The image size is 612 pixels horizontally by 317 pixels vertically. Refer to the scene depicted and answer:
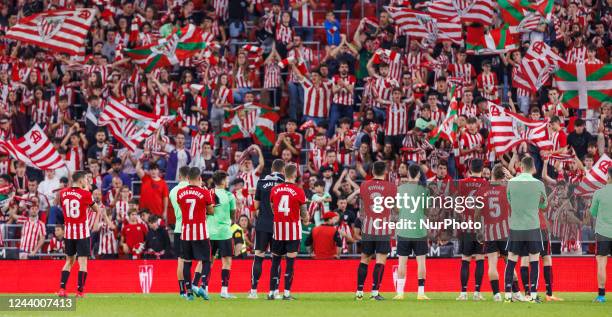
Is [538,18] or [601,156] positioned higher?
[538,18]

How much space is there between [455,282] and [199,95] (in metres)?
9.52

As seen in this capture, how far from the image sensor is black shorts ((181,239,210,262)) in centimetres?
2248

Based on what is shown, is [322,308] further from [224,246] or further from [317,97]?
[317,97]

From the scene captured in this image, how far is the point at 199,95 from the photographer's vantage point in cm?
3316

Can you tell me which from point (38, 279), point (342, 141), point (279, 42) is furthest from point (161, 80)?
point (38, 279)

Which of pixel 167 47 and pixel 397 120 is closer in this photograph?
pixel 397 120

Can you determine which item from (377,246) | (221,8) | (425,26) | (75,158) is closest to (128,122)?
(75,158)

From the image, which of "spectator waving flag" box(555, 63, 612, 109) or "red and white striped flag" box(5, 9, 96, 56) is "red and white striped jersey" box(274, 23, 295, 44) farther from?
"spectator waving flag" box(555, 63, 612, 109)

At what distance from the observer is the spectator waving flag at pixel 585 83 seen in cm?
3125

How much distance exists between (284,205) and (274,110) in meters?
10.7

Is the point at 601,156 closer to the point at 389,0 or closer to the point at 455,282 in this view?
the point at 455,282

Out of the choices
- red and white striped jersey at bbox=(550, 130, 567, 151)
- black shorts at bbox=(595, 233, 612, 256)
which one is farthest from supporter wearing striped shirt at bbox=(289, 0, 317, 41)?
black shorts at bbox=(595, 233, 612, 256)

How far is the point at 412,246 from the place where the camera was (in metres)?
22.7

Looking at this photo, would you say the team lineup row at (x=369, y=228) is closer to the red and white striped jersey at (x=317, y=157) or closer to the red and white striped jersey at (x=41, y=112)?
the red and white striped jersey at (x=317, y=157)
